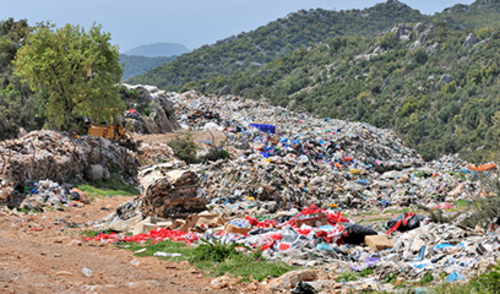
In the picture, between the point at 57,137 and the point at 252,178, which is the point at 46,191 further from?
the point at 252,178

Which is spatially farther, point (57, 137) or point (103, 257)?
point (57, 137)

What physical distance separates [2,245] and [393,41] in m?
72.2

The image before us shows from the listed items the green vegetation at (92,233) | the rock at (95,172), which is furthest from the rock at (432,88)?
the green vegetation at (92,233)

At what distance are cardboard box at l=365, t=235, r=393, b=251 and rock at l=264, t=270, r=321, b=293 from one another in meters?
1.87

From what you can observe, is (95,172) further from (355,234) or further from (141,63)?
(141,63)

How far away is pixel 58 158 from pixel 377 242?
391 inches

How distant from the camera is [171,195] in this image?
365 inches

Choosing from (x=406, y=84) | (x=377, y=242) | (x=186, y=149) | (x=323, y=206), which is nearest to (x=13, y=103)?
(x=186, y=149)

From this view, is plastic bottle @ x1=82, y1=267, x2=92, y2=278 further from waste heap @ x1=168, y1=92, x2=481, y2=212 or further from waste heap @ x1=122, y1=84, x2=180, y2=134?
waste heap @ x1=122, y1=84, x2=180, y2=134

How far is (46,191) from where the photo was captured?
10703 mm

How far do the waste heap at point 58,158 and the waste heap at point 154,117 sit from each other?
233 inches

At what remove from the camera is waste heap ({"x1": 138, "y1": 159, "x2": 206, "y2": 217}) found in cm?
915

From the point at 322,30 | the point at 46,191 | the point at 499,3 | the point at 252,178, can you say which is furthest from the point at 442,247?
the point at 322,30

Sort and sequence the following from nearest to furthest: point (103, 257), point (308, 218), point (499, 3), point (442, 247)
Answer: point (442, 247)
point (103, 257)
point (308, 218)
point (499, 3)
